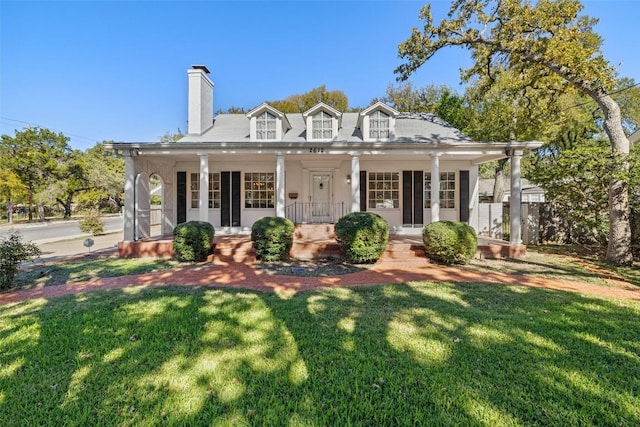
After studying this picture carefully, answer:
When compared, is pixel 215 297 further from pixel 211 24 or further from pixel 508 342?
pixel 211 24

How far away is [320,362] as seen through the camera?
2.98 meters

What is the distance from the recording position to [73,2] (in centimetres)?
952

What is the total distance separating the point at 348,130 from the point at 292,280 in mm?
7797

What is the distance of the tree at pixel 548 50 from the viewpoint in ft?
25.4

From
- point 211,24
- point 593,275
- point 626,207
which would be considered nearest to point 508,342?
point 593,275

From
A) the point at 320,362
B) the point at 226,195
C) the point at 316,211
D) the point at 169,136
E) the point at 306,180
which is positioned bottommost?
the point at 320,362

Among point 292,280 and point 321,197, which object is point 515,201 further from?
point 292,280

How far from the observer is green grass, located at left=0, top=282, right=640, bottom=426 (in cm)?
229

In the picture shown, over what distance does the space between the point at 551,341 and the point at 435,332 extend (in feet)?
4.17

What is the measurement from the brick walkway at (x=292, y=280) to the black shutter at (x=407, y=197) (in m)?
4.72

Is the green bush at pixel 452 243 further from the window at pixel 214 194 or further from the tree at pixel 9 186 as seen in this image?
the tree at pixel 9 186

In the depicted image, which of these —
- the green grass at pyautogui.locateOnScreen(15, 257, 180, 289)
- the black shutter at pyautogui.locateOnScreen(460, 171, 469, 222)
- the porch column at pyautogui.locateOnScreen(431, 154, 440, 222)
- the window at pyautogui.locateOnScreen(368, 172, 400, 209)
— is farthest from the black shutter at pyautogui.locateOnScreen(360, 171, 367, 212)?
the green grass at pyautogui.locateOnScreen(15, 257, 180, 289)

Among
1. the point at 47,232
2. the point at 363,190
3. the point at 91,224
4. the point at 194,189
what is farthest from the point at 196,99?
the point at 47,232

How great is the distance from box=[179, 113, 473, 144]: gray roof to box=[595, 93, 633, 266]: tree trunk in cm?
388
